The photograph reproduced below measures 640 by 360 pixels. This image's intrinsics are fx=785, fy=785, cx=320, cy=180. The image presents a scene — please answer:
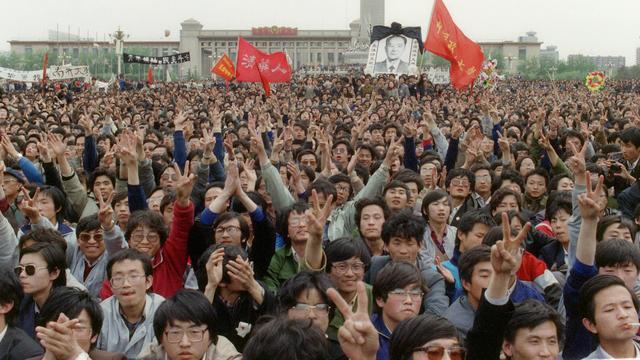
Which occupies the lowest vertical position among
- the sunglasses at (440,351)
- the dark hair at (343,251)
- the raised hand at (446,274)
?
the raised hand at (446,274)

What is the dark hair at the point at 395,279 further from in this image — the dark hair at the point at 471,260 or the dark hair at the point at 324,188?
the dark hair at the point at 324,188

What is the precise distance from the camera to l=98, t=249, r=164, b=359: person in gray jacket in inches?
142

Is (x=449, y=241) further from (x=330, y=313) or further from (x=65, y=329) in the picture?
(x=65, y=329)

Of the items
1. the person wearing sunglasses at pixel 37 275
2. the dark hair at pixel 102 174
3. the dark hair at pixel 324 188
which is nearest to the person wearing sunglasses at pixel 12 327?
the person wearing sunglasses at pixel 37 275

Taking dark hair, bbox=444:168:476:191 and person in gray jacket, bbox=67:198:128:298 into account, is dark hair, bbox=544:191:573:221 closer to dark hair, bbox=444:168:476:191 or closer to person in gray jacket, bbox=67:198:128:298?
dark hair, bbox=444:168:476:191

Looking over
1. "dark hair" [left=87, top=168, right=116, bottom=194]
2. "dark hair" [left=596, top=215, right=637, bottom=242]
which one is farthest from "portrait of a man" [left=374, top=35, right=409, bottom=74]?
"dark hair" [left=596, top=215, right=637, bottom=242]

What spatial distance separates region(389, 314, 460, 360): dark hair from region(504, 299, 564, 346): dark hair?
0.32m

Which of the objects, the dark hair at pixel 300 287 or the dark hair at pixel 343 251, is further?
the dark hair at pixel 343 251

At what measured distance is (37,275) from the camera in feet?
12.9

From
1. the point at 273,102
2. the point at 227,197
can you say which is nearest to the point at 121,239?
the point at 227,197

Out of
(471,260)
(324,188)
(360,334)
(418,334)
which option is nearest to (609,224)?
(471,260)

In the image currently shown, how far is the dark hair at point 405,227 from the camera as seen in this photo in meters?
4.41

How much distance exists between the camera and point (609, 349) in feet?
10.3

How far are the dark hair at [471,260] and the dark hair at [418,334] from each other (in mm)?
915
